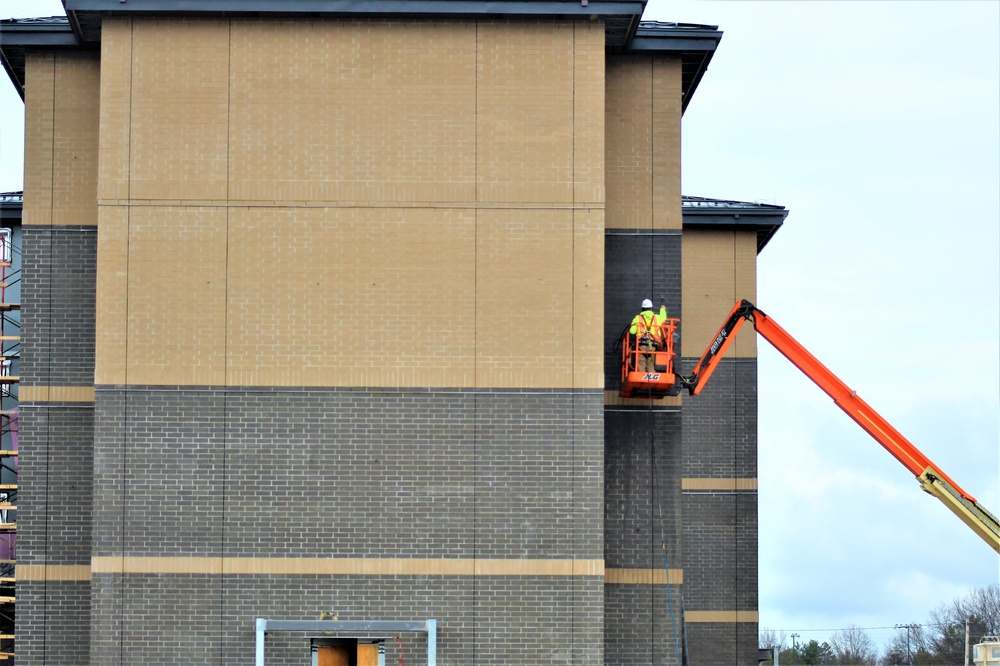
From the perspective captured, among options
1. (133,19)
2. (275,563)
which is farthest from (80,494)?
(133,19)

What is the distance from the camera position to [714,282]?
49.0 metres

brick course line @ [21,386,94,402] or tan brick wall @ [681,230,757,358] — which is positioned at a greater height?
tan brick wall @ [681,230,757,358]

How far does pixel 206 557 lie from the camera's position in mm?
30906

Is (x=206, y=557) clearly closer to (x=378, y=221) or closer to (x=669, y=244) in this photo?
(x=378, y=221)

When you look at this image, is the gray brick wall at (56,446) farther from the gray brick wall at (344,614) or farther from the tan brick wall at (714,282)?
the tan brick wall at (714,282)

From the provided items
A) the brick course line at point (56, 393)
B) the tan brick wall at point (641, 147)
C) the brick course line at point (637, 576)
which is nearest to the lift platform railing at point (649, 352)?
the tan brick wall at point (641, 147)

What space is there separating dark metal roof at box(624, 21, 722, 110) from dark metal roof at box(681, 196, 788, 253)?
13.6 m

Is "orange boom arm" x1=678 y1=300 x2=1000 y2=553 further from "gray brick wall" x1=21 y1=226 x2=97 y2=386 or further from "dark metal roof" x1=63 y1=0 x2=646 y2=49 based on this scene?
"gray brick wall" x1=21 y1=226 x2=97 y2=386

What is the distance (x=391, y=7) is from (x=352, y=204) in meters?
4.01

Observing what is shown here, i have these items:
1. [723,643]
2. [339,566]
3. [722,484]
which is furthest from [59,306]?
[723,643]

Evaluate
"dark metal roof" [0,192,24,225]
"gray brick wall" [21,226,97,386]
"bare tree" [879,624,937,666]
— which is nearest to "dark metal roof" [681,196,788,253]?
"dark metal roof" [0,192,24,225]

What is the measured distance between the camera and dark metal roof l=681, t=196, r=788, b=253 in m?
48.3

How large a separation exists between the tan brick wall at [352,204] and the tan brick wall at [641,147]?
211cm

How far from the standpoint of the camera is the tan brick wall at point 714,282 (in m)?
48.3
